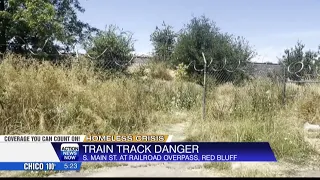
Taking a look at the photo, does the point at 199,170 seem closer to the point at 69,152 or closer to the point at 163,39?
the point at 69,152

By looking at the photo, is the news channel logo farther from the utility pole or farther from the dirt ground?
the utility pole

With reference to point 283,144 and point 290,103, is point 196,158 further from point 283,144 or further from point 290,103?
point 290,103

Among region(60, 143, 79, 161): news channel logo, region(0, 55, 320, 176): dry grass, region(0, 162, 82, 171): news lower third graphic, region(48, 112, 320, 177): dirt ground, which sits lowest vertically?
region(48, 112, 320, 177): dirt ground

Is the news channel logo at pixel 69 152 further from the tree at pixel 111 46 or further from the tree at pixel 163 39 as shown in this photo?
the tree at pixel 163 39

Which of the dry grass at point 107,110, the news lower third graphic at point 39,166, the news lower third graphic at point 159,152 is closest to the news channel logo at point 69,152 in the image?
the news lower third graphic at point 159,152

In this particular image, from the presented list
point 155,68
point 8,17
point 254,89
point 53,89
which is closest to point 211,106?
point 254,89

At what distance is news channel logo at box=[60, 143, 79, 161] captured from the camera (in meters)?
4.18

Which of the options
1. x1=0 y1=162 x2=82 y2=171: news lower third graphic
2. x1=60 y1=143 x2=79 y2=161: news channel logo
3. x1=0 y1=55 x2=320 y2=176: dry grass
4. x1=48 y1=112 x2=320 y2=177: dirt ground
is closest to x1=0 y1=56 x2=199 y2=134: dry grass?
x1=0 y1=55 x2=320 y2=176: dry grass

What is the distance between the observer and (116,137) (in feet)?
17.2

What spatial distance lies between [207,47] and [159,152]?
12.1 meters

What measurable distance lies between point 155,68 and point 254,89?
7.20 meters

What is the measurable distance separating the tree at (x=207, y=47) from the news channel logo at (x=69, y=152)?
11.0 metres

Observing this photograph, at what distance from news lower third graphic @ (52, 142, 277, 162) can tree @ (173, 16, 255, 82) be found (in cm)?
1027

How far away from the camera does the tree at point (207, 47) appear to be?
587 inches
